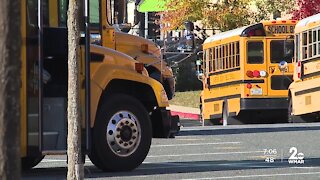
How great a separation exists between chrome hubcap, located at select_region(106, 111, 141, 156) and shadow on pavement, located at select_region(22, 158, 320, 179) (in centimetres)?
32

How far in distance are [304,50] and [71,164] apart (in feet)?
48.4

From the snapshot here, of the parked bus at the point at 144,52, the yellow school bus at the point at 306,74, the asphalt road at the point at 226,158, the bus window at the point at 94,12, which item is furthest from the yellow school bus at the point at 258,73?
the bus window at the point at 94,12

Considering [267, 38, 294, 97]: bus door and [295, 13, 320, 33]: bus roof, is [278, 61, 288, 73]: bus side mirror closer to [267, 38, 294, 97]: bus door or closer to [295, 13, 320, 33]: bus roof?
[267, 38, 294, 97]: bus door

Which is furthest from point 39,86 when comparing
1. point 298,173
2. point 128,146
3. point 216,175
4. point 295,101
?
point 295,101

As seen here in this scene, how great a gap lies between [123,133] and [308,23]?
11879 millimetres

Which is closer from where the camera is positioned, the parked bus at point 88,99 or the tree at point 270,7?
the parked bus at point 88,99

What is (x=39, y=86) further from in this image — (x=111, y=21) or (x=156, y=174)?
(x=111, y=21)

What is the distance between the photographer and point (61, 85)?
34.6 ft

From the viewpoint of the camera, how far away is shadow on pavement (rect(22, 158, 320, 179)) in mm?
11156

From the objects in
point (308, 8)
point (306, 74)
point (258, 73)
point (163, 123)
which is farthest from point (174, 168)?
point (308, 8)

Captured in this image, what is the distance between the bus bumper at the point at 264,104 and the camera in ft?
78.0

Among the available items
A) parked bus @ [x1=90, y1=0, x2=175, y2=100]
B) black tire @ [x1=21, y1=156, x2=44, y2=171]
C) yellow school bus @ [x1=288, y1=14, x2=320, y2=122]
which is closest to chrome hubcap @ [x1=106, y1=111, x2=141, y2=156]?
black tire @ [x1=21, y1=156, x2=44, y2=171]

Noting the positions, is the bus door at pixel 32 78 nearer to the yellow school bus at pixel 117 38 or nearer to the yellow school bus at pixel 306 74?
the yellow school bus at pixel 117 38

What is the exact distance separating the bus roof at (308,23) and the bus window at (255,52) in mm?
1692
